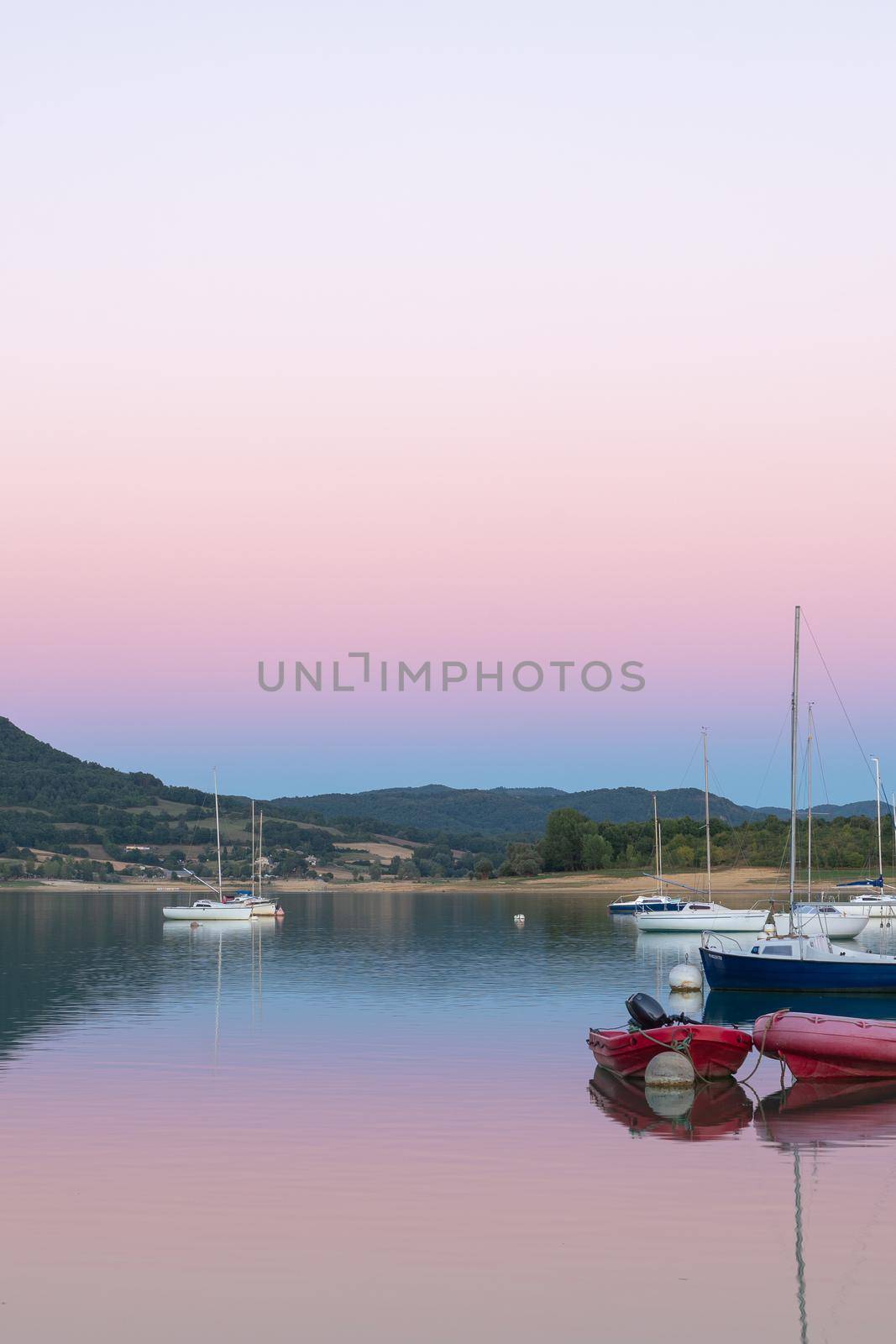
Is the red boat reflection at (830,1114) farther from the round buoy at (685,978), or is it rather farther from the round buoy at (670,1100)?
the round buoy at (685,978)

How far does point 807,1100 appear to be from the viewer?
34.4 metres

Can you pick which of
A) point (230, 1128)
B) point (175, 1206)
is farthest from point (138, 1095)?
point (175, 1206)

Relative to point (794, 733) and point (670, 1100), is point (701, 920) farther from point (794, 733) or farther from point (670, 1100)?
point (670, 1100)

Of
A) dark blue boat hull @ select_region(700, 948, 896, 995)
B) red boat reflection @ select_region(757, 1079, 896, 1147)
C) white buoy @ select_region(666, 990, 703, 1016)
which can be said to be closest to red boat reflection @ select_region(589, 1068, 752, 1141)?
red boat reflection @ select_region(757, 1079, 896, 1147)

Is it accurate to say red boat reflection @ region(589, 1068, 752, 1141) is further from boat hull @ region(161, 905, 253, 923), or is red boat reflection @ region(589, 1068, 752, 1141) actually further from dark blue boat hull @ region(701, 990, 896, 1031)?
boat hull @ region(161, 905, 253, 923)

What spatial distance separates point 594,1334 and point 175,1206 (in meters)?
8.90

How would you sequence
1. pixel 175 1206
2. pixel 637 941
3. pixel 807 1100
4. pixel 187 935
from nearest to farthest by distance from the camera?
pixel 175 1206, pixel 807 1100, pixel 637 941, pixel 187 935

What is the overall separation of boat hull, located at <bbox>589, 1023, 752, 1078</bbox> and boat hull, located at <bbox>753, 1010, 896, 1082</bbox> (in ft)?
3.75

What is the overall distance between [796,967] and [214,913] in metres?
80.5

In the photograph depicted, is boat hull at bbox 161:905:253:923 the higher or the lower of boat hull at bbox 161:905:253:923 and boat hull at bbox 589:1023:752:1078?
the lower

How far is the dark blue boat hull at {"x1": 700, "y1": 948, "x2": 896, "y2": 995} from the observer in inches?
2293

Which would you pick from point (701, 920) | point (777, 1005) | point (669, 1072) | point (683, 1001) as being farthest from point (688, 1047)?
point (701, 920)

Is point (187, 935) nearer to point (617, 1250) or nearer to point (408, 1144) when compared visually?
point (408, 1144)

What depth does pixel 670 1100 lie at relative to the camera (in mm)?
34219
